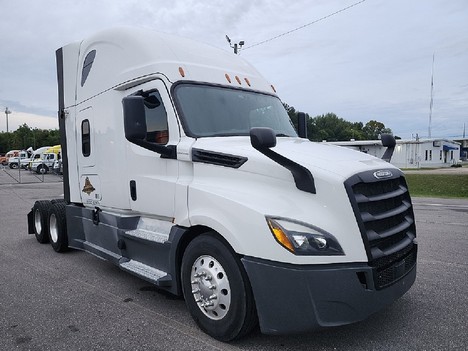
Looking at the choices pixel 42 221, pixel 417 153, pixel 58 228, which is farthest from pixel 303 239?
pixel 417 153

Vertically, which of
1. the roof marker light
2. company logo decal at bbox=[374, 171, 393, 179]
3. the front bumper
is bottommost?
the front bumper

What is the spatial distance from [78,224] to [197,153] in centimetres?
319

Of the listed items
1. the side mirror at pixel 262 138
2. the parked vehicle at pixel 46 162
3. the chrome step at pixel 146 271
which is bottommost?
the parked vehicle at pixel 46 162

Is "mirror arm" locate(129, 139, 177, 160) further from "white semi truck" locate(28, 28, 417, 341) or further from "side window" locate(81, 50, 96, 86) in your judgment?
"side window" locate(81, 50, 96, 86)

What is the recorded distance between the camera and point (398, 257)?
3.32m

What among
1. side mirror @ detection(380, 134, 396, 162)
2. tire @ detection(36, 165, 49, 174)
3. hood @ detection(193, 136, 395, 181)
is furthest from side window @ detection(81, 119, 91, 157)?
tire @ detection(36, 165, 49, 174)

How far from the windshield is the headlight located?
141cm

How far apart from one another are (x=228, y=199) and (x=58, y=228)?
4557 mm

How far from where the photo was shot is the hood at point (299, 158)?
10.4ft

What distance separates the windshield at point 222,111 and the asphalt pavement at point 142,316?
1922 millimetres

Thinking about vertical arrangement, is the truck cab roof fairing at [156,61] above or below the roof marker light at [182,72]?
above

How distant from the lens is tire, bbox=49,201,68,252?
6605mm

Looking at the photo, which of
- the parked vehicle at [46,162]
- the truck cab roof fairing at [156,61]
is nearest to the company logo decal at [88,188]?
the truck cab roof fairing at [156,61]

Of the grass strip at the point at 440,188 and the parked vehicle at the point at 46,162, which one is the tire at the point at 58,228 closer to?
the grass strip at the point at 440,188
